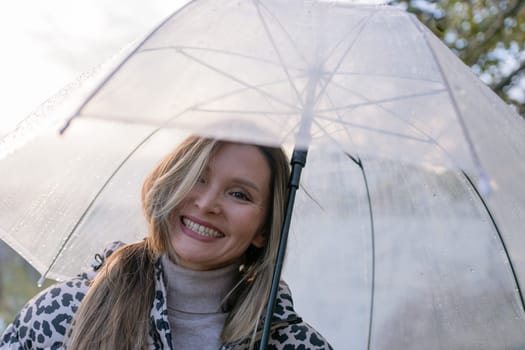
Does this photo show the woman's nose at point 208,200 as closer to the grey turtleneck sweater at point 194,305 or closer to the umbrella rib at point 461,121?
the grey turtleneck sweater at point 194,305

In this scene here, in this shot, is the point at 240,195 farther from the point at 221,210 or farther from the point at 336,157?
the point at 336,157

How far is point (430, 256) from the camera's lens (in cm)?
333

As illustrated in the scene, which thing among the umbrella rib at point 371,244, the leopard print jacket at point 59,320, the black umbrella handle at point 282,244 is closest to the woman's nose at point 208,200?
the black umbrella handle at point 282,244

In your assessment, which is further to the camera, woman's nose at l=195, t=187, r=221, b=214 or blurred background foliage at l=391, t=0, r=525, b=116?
blurred background foliage at l=391, t=0, r=525, b=116

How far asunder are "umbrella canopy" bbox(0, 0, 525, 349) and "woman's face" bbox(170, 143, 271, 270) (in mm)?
195

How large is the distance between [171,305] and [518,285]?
1.31 metres

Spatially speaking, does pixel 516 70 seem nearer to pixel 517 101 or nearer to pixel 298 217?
pixel 517 101

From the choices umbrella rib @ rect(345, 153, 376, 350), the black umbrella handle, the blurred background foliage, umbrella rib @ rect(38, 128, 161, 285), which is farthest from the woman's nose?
the blurred background foliage

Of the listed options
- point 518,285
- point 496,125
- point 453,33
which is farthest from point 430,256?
point 453,33

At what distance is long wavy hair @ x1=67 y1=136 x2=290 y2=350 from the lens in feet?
8.84

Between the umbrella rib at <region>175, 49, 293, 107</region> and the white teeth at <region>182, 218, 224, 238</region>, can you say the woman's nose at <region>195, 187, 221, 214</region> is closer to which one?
the white teeth at <region>182, 218, 224, 238</region>

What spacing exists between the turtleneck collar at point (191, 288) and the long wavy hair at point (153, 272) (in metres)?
0.05

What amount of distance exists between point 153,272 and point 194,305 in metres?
0.18

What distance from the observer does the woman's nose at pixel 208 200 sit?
2.67 meters
